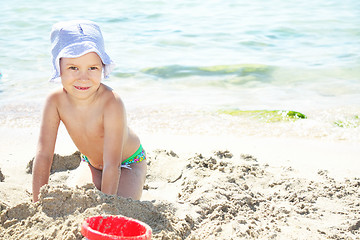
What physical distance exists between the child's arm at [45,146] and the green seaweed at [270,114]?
274 cm

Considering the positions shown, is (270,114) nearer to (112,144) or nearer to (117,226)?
(112,144)

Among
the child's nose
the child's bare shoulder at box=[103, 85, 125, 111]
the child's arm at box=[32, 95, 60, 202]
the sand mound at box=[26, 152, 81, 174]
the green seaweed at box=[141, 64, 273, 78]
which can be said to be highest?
the child's nose

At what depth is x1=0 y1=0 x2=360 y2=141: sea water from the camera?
507cm

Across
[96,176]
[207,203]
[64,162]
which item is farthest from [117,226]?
[64,162]

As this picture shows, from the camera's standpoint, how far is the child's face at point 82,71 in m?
2.54

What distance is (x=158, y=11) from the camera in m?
12.0

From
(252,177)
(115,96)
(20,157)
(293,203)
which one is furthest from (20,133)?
(293,203)

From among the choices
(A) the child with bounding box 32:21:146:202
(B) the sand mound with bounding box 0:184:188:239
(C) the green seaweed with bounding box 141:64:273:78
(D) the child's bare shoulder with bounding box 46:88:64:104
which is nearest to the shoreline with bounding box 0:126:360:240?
(B) the sand mound with bounding box 0:184:188:239

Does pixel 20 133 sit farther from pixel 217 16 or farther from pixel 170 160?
pixel 217 16

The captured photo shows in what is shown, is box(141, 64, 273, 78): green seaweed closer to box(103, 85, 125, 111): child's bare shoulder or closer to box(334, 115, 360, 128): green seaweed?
box(334, 115, 360, 128): green seaweed

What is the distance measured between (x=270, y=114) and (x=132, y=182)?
2633 millimetres

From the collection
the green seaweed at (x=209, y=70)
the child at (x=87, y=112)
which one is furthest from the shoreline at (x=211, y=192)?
the green seaweed at (x=209, y=70)

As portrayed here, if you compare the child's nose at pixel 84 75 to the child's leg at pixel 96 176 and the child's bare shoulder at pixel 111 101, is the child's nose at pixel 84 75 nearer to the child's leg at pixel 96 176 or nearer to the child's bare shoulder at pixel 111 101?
the child's bare shoulder at pixel 111 101

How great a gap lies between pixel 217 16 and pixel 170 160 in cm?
840
